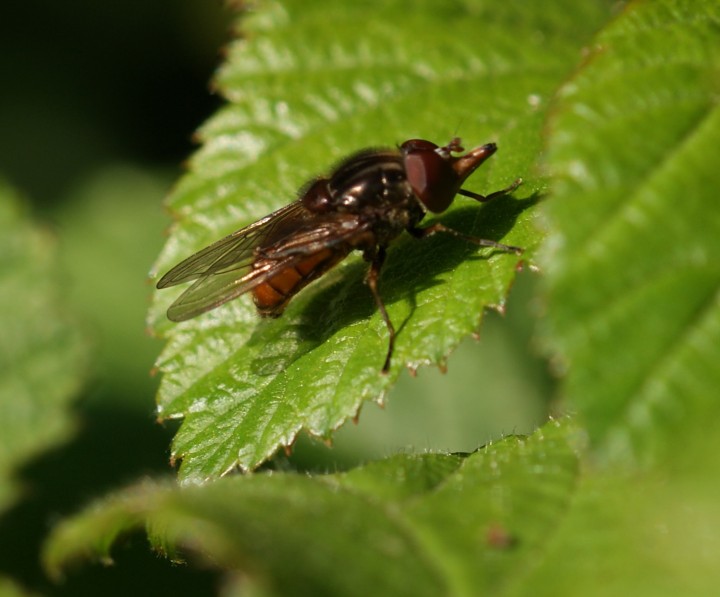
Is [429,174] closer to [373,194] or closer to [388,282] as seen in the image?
[373,194]

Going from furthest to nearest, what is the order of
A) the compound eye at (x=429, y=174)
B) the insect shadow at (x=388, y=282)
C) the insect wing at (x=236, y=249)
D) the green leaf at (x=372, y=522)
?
the insect wing at (x=236, y=249) < the compound eye at (x=429, y=174) < the insect shadow at (x=388, y=282) < the green leaf at (x=372, y=522)

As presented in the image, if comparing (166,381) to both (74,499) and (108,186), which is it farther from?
(108,186)

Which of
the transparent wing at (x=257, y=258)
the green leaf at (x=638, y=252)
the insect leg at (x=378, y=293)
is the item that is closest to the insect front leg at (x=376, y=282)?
the insect leg at (x=378, y=293)

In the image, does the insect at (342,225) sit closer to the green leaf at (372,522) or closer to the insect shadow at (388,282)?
the insect shadow at (388,282)

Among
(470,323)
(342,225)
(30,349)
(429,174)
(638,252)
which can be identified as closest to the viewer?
(638,252)

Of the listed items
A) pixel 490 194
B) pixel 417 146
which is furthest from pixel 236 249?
pixel 490 194

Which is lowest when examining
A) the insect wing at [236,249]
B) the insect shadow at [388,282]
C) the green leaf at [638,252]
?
the insect shadow at [388,282]

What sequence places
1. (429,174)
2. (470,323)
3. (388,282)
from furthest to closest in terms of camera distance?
(388,282), (429,174), (470,323)

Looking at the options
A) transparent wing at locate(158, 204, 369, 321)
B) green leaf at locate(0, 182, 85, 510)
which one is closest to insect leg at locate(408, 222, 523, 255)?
transparent wing at locate(158, 204, 369, 321)
